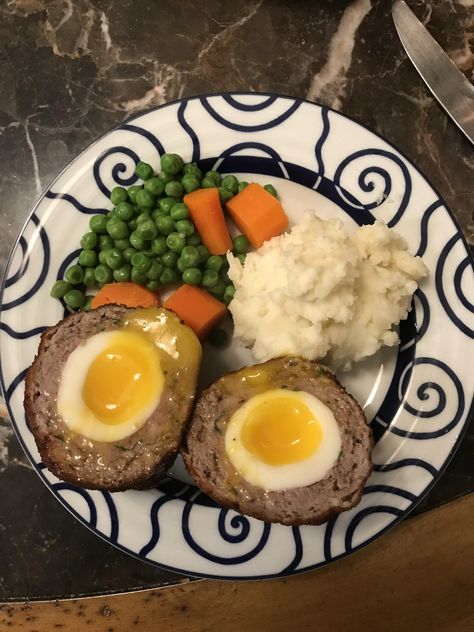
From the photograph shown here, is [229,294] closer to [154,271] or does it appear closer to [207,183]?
[154,271]

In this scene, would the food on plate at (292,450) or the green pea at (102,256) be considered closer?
the food on plate at (292,450)

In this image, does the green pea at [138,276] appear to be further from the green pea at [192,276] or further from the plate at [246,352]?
the plate at [246,352]

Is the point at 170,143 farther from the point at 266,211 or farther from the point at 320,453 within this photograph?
the point at 320,453

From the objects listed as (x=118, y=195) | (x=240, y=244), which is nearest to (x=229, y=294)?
(x=240, y=244)

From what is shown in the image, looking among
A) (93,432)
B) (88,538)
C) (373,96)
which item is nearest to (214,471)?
(93,432)

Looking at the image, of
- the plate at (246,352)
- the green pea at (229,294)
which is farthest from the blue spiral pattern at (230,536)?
the green pea at (229,294)

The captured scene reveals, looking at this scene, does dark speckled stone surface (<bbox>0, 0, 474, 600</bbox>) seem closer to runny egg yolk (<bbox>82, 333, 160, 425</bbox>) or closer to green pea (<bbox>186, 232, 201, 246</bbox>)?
green pea (<bbox>186, 232, 201, 246</bbox>)
